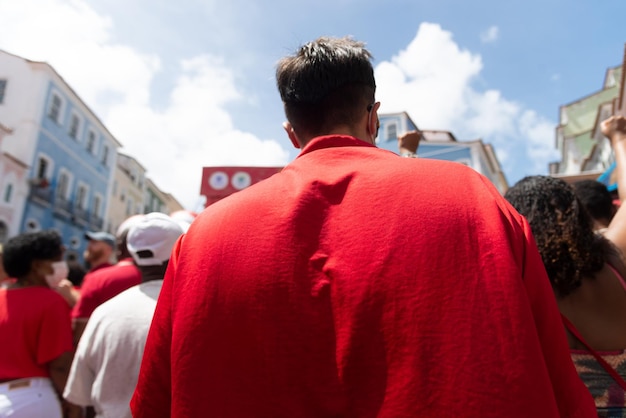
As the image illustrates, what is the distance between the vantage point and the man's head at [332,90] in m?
1.30

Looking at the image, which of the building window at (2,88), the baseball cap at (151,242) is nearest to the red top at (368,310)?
the baseball cap at (151,242)

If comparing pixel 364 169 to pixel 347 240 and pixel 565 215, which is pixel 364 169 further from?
pixel 565 215

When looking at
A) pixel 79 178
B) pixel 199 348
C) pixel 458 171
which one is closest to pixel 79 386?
pixel 199 348

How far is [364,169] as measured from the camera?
1129 millimetres

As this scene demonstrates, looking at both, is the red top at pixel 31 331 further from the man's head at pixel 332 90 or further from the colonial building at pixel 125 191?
the colonial building at pixel 125 191

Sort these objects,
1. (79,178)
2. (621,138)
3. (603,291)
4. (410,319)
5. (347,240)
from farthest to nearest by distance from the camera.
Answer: (79,178)
(621,138)
(603,291)
(347,240)
(410,319)

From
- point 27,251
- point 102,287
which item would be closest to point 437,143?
point 102,287

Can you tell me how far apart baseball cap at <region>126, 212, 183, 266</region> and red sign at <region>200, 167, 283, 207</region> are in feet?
21.6

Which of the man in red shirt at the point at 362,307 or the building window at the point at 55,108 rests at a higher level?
the building window at the point at 55,108

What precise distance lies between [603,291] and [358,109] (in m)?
1.25

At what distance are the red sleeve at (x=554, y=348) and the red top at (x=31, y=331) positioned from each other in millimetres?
2940

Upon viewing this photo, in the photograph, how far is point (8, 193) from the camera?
21.2 metres

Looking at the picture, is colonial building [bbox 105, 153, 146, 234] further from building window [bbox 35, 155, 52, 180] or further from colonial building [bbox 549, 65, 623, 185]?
colonial building [bbox 549, 65, 623, 185]

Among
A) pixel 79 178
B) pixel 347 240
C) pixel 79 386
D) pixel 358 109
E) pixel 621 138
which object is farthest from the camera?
pixel 79 178
